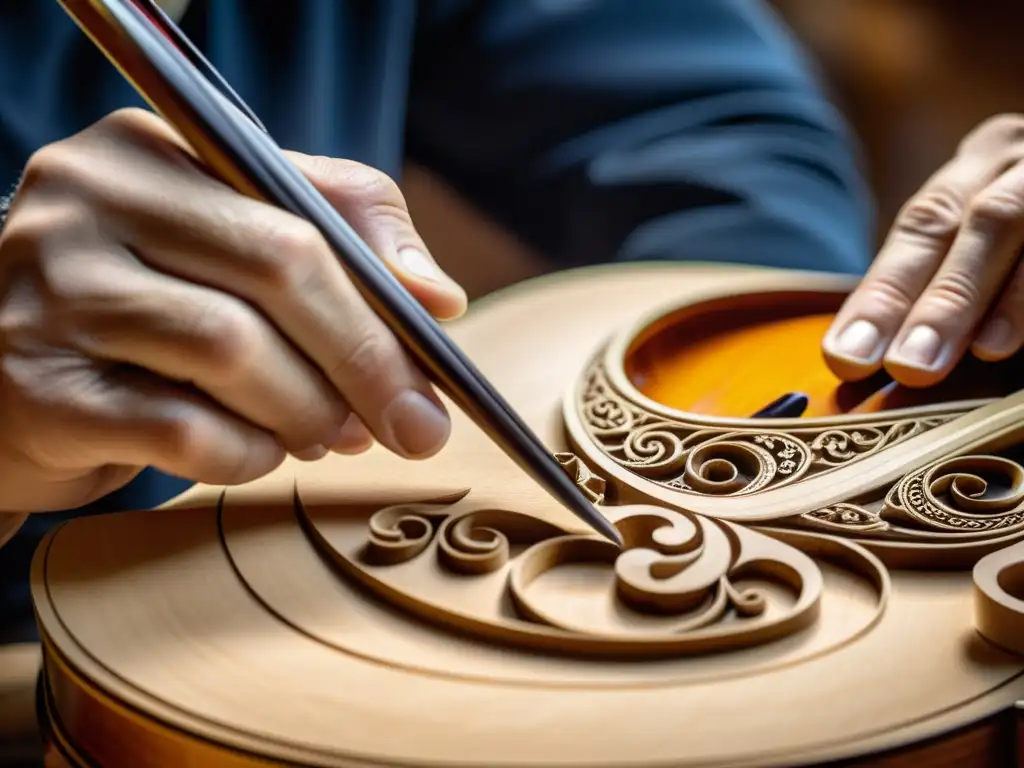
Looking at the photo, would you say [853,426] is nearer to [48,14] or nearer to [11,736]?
[11,736]

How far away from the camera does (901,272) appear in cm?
77

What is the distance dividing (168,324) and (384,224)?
0.14m

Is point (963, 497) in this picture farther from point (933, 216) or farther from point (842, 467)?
point (933, 216)

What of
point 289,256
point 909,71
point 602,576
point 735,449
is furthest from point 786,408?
point 909,71

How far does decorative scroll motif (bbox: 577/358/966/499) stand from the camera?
607 millimetres

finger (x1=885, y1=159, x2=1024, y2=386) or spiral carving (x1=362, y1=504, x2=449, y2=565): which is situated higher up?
finger (x1=885, y1=159, x2=1024, y2=386)

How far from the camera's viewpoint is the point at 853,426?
0.64m

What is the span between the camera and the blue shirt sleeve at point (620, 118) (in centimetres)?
121

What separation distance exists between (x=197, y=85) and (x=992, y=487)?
1.39ft

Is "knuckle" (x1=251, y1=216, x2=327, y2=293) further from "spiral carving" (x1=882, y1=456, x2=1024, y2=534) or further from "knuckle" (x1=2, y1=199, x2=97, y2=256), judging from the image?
"spiral carving" (x1=882, y1=456, x2=1024, y2=534)

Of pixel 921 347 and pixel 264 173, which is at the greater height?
pixel 264 173

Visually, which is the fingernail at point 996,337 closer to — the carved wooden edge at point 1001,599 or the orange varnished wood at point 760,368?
the orange varnished wood at point 760,368

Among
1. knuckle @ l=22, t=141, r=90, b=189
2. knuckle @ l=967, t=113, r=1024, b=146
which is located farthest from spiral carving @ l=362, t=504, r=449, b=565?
knuckle @ l=967, t=113, r=1024, b=146

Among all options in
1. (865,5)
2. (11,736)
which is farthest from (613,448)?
(865,5)
